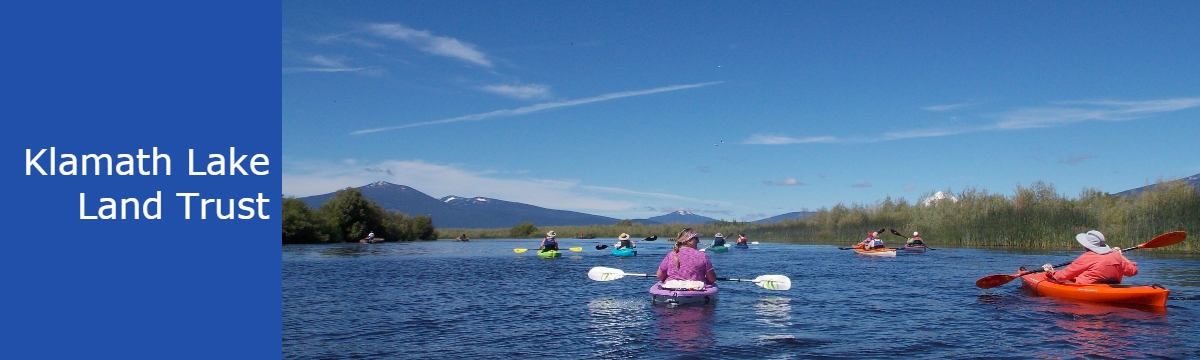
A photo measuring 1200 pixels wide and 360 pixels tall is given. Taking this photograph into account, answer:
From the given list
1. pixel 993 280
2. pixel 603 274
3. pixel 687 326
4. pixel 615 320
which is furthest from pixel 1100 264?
pixel 603 274

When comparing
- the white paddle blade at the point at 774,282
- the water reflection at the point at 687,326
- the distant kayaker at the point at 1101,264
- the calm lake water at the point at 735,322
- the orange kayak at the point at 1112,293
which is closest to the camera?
the calm lake water at the point at 735,322

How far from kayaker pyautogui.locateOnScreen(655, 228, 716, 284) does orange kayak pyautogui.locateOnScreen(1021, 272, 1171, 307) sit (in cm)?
729

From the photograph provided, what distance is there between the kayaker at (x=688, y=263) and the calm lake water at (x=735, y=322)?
2.14 ft

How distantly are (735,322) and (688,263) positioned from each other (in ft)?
7.11

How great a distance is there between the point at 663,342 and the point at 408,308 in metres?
7.05

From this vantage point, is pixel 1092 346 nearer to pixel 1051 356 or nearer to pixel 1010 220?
pixel 1051 356

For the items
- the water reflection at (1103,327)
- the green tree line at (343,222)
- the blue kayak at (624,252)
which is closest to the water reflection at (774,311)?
the water reflection at (1103,327)

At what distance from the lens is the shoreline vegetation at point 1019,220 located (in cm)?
3862

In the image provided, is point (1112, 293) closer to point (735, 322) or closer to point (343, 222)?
point (735, 322)

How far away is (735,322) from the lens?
13.8 m

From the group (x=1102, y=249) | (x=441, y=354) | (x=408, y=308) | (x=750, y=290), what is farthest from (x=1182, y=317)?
(x=408, y=308)

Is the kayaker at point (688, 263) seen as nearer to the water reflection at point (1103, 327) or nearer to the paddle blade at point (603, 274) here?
the paddle blade at point (603, 274)

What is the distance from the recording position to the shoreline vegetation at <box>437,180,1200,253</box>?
3862cm

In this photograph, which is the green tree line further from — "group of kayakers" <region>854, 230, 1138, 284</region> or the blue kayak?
"group of kayakers" <region>854, 230, 1138, 284</region>
